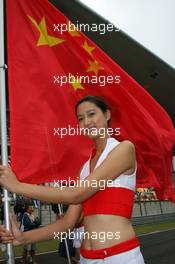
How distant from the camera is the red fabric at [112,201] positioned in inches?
94.8

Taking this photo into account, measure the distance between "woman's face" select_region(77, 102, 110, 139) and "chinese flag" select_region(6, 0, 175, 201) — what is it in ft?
1.36

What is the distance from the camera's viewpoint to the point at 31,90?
10.3ft

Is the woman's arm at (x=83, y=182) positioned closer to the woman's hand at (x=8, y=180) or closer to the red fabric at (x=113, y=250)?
the woman's hand at (x=8, y=180)

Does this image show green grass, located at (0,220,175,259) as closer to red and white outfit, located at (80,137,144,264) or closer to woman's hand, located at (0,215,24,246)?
woman's hand, located at (0,215,24,246)

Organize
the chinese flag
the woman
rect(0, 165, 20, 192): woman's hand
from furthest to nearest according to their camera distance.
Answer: the chinese flag, the woman, rect(0, 165, 20, 192): woman's hand

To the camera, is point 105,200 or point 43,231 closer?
point 105,200

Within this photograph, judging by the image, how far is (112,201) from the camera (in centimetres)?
241

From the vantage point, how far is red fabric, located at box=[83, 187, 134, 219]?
7.90 ft

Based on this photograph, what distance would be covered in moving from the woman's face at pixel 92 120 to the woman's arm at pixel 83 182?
0.62ft

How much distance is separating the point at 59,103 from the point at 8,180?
4.12 ft

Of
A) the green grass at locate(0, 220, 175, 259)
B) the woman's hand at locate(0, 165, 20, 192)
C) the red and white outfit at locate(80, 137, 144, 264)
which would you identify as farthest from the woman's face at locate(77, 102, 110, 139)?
the green grass at locate(0, 220, 175, 259)

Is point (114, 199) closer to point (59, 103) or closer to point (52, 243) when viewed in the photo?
point (59, 103)

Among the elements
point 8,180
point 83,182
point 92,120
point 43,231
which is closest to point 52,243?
point 43,231

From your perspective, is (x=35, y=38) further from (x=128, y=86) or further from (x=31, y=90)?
(x=128, y=86)
